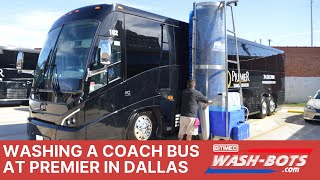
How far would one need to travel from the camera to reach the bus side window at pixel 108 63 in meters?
6.04

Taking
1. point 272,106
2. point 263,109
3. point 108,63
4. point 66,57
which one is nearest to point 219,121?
point 108,63

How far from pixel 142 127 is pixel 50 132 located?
1.97 m

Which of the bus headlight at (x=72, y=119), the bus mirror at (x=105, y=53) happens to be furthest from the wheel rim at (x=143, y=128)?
the bus mirror at (x=105, y=53)

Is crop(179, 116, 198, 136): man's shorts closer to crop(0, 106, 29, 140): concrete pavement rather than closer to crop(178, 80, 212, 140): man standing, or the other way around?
crop(178, 80, 212, 140): man standing

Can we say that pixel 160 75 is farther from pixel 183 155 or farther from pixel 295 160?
pixel 295 160

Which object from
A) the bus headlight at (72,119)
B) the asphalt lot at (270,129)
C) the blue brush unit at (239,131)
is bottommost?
the asphalt lot at (270,129)

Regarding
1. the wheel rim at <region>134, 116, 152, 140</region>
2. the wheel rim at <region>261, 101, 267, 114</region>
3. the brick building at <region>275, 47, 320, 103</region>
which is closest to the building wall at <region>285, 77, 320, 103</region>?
the brick building at <region>275, 47, 320, 103</region>

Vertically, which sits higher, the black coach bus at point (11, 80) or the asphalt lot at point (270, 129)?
the black coach bus at point (11, 80)

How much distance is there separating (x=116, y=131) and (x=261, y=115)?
930 centimetres

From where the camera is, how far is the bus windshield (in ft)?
20.2

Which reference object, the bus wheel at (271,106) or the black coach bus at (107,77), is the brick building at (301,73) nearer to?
the bus wheel at (271,106)

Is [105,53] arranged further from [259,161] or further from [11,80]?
[11,80]

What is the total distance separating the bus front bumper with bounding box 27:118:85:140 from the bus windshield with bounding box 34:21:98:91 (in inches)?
29.2

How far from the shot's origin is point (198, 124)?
7.30 meters
